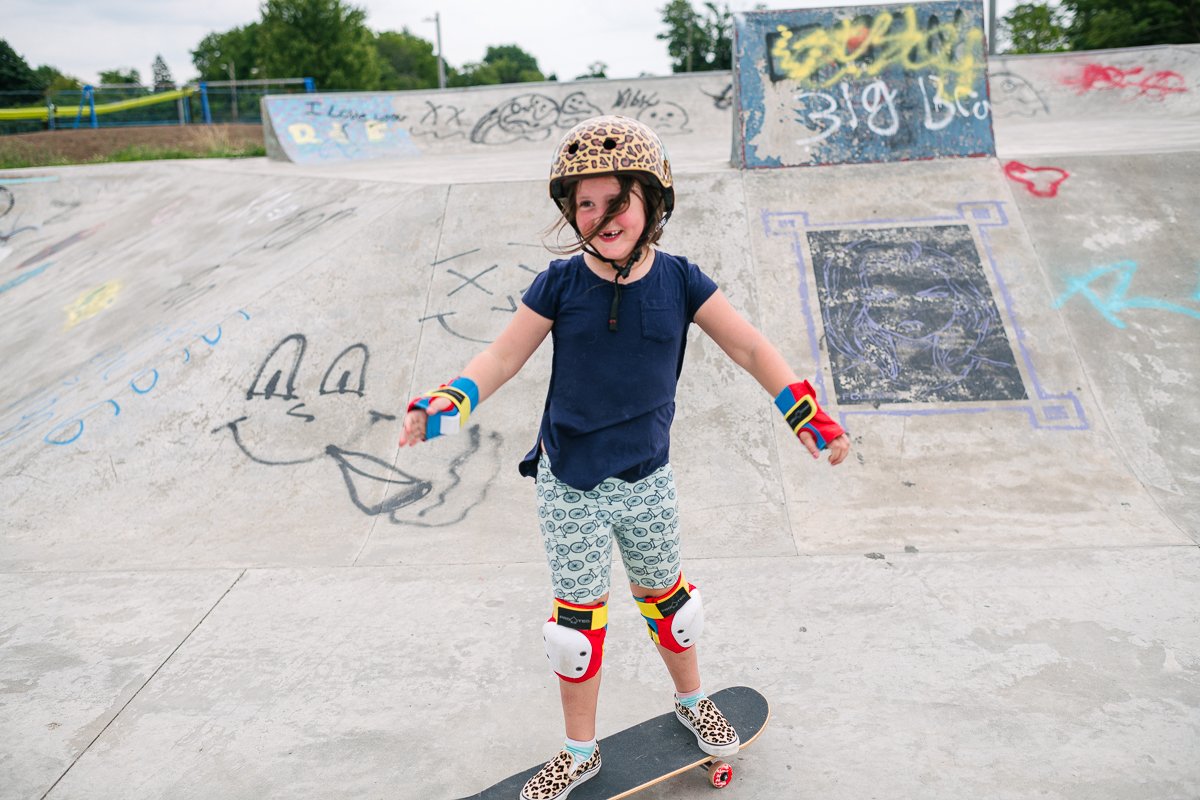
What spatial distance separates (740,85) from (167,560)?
5.30m

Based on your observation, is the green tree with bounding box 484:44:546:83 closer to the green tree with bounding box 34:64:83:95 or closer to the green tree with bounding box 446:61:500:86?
the green tree with bounding box 446:61:500:86

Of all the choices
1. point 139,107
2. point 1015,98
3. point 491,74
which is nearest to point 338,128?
point 1015,98

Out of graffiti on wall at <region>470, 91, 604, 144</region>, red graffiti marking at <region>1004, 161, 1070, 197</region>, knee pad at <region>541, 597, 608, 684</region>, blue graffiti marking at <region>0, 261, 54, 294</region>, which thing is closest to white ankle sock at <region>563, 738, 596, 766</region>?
knee pad at <region>541, 597, 608, 684</region>

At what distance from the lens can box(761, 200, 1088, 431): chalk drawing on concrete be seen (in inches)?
201

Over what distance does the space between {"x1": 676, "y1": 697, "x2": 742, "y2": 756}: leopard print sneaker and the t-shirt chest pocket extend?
1.18m

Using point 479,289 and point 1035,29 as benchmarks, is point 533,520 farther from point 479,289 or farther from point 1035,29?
point 1035,29

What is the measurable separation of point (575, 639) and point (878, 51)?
19.7ft

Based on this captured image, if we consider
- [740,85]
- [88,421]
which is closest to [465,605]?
[88,421]

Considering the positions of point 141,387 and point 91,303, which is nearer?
point 141,387

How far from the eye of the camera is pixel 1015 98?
13.9m

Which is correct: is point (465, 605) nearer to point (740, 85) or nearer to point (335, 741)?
point (335, 741)

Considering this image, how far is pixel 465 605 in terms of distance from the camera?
3814 mm

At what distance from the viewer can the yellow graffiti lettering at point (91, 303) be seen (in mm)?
7910

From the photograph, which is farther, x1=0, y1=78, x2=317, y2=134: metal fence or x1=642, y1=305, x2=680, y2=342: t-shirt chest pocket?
x1=0, y1=78, x2=317, y2=134: metal fence
